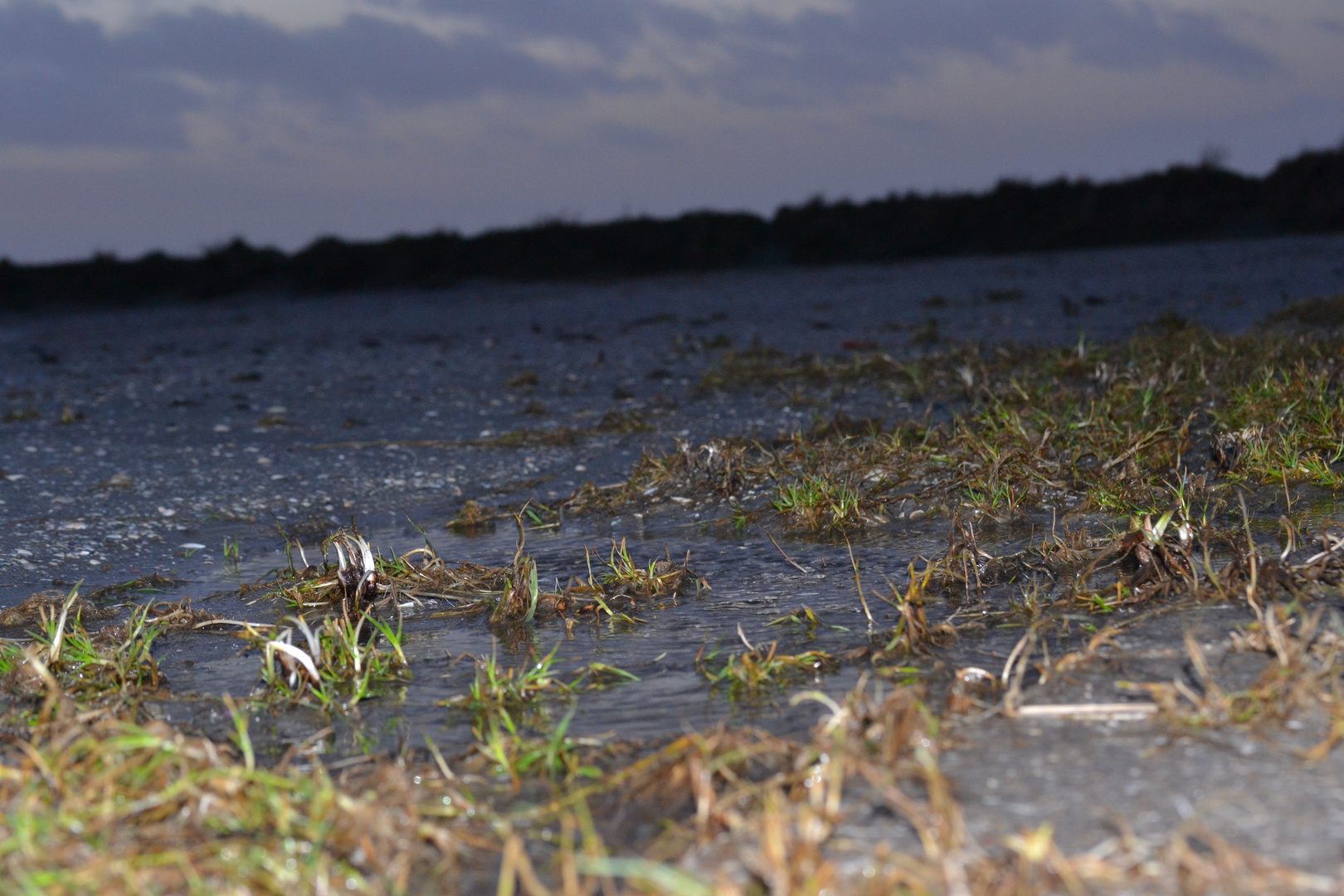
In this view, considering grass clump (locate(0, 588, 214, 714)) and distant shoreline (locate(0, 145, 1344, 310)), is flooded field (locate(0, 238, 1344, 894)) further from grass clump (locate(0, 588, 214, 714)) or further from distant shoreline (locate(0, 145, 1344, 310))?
distant shoreline (locate(0, 145, 1344, 310))

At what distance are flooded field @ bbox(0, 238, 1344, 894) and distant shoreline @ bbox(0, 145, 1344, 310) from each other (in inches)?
391

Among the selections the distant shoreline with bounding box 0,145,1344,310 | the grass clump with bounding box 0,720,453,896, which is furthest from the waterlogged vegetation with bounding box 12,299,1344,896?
the distant shoreline with bounding box 0,145,1344,310

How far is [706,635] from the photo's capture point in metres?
2.46

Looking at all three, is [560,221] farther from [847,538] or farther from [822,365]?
[847,538]

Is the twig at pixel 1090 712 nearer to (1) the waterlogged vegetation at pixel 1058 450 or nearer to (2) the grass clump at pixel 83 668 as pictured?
(1) the waterlogged vegetation at pixel 1058 450

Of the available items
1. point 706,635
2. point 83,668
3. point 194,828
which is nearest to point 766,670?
point 706,635

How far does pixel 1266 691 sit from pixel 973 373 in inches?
153

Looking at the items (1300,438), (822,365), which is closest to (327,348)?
(822,365)

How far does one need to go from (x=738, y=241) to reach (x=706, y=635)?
14.1 metres

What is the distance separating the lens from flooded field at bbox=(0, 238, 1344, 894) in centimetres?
Result: 143

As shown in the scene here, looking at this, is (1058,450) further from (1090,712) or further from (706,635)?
(1090,712)

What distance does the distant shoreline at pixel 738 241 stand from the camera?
49.4 feet

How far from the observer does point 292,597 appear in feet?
9.40

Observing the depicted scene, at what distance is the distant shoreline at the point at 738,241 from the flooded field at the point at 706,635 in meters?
9.92
